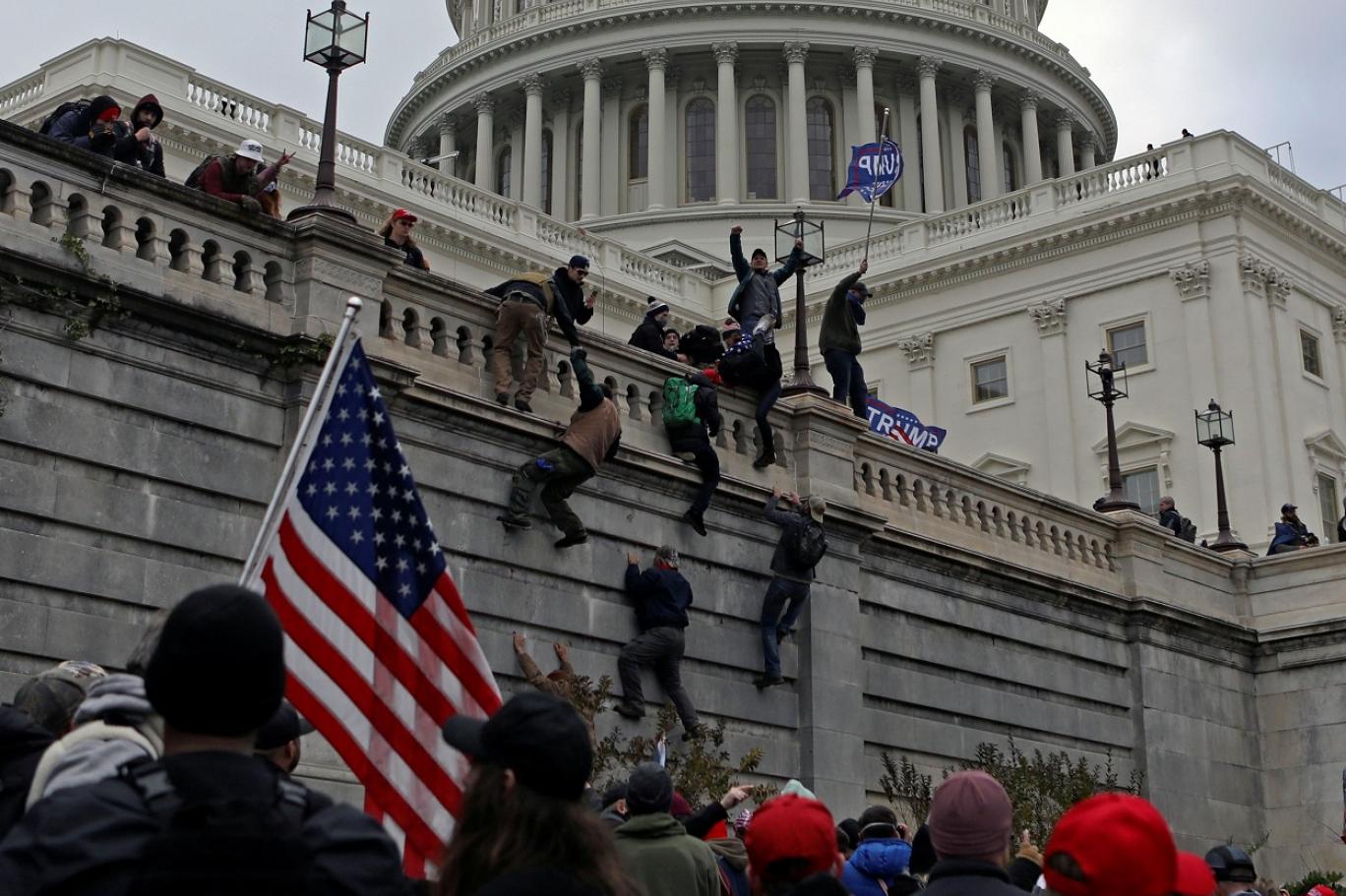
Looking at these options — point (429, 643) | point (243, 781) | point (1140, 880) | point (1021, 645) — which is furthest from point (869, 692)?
point (243, 781)

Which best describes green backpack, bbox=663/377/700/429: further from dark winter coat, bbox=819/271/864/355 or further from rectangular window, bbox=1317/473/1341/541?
rectangular window, bbox=1317/473/1341/541

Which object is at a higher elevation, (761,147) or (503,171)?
(503,171)

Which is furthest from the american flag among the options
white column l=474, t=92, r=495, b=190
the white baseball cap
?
white column l=474, t=92, r=495, b=190

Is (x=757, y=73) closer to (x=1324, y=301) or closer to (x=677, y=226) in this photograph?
(x=677, y=226)

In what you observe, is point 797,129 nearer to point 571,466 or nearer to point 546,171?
point 546,171

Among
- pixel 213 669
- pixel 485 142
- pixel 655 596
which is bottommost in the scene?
pixel 213 669

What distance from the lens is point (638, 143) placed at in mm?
80375

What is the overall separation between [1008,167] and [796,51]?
1145 cm

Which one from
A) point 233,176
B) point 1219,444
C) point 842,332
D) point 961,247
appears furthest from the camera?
point 961,247

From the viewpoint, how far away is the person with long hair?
4910mm

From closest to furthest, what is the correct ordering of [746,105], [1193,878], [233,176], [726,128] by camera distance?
[1193,878], [233,176], [726,128], [746,105]

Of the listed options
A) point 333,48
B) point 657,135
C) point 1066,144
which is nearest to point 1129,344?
point 657,135

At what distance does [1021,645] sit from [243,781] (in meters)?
21.9

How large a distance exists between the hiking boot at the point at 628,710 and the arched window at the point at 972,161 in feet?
209
